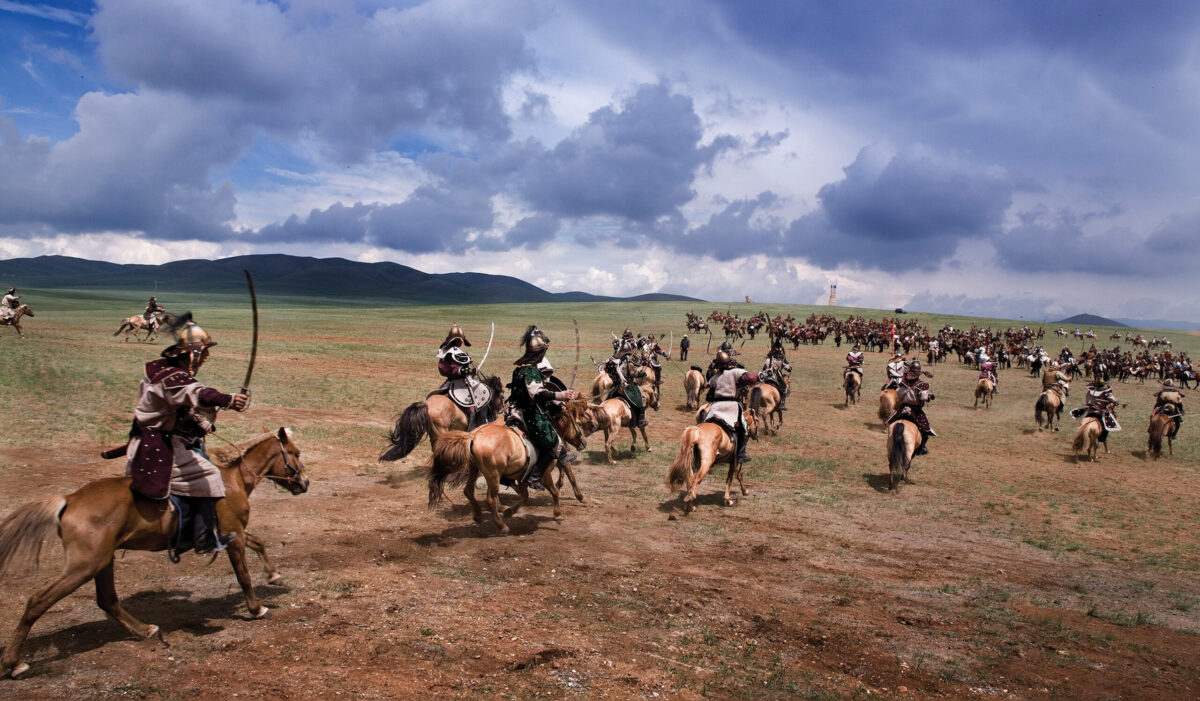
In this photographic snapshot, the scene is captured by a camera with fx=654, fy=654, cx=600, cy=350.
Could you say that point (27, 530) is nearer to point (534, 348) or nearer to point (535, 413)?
point (535, 413)

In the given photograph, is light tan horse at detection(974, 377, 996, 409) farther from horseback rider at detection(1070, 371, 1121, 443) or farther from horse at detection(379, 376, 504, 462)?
horse at detection(379, 376, 504, 462)

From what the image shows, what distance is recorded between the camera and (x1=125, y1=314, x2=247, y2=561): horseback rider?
5.59 m

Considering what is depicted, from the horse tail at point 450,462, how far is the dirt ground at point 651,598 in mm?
773

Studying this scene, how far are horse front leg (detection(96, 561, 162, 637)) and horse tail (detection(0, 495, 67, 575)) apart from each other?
505 mm

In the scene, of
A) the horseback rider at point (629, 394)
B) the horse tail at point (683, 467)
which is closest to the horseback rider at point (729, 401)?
the horse tail at point (683, 467)

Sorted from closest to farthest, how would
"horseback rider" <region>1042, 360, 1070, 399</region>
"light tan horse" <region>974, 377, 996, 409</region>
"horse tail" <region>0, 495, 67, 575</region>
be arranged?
"horse tail" <region>0, 495, 67, 575</region>
"horseback rider" <region>1042, 360, 1070, 399</region>
"light tan horse" <region>974, 377, 996, 409</region>

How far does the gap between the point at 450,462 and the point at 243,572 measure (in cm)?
324

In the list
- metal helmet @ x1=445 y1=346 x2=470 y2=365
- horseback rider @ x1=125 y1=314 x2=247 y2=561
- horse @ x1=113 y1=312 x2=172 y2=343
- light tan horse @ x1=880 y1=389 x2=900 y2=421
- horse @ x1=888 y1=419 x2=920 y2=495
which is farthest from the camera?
horse @ x1=113 y1=312 x2=172 y2=343

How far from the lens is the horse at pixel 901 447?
13.6 metres

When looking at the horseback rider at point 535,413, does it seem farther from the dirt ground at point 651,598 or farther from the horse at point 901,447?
the horse at point 901,447

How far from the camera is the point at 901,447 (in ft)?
44.9

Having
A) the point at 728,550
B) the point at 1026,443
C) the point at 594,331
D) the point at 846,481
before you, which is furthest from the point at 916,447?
the point at 594,331

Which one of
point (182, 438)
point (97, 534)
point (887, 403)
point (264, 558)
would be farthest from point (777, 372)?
point (97, 534)

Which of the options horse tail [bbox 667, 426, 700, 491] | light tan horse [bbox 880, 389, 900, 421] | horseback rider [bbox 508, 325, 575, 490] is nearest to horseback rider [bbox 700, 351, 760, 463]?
horse tail [bbox 667, 426, 700, 491]
